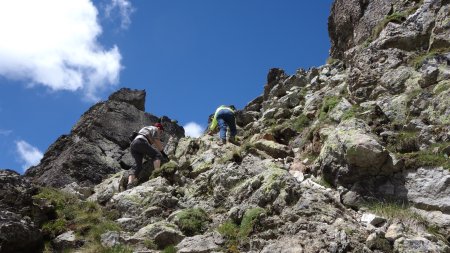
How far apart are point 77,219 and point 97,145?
1508 centimetres

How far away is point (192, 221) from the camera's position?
36.8 feet

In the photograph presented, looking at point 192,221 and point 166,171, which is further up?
point 166,171

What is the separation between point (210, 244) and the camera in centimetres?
974

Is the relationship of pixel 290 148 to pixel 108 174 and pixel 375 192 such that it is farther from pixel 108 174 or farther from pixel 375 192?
pixel 108 174

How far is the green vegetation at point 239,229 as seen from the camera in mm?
9656

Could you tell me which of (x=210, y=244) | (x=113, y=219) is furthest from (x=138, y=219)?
(x=210, y=244)

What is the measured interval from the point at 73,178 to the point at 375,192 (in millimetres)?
17706

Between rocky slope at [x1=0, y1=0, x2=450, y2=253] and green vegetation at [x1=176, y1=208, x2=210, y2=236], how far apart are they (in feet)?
0.10

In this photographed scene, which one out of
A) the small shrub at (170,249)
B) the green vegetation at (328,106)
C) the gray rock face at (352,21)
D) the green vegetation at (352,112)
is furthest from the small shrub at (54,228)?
the gray rock face at (352,21)

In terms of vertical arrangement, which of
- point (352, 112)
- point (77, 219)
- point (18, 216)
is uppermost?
point (352, 112)

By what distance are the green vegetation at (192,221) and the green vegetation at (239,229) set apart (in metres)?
0.76

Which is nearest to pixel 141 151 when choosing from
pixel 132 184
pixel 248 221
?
pixel 132 184

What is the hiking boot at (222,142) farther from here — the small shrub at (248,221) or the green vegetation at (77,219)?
the small shrub at (248,221)

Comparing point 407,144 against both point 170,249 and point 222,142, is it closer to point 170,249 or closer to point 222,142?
point 170,249
